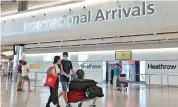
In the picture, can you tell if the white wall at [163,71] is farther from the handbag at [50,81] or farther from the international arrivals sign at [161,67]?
the handbag at [50,81]

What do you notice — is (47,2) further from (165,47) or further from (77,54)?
(165,47)

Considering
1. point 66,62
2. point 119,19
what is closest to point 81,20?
point 119,19

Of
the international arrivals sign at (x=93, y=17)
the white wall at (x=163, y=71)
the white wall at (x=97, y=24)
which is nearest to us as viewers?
the white wall at (x=97, y=24)

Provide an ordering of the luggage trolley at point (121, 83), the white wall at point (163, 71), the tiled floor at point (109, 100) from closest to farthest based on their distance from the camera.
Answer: the tiled floor at point (109, 100) → the luggage trolley at point (121, 83) → the white wall at point (163, 71)

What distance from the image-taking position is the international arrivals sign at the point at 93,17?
39.3ft

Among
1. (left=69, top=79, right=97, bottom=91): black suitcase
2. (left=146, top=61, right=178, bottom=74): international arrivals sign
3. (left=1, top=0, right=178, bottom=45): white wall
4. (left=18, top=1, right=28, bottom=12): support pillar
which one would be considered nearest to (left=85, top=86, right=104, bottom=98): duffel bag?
(left=69, top=79, right=97, bottom=91): black suitcase

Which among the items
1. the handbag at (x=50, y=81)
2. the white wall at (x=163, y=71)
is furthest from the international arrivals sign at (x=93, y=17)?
the handbag at (x=50, y=81)

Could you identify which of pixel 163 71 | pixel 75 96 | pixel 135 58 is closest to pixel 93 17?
pixel 135 58

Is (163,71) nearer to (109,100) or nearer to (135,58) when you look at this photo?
(135,58)

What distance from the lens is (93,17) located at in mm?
13914

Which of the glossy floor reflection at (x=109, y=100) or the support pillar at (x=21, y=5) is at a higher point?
the support pillar at (x=21, y=5)

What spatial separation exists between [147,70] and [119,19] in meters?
7.38

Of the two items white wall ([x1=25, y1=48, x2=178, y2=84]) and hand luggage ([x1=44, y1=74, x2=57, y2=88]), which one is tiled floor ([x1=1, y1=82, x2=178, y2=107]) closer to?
hand luggage ([x1=44, y1=74, x2=57, y2=88])

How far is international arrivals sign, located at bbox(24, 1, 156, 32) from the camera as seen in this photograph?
11975 millimetres
